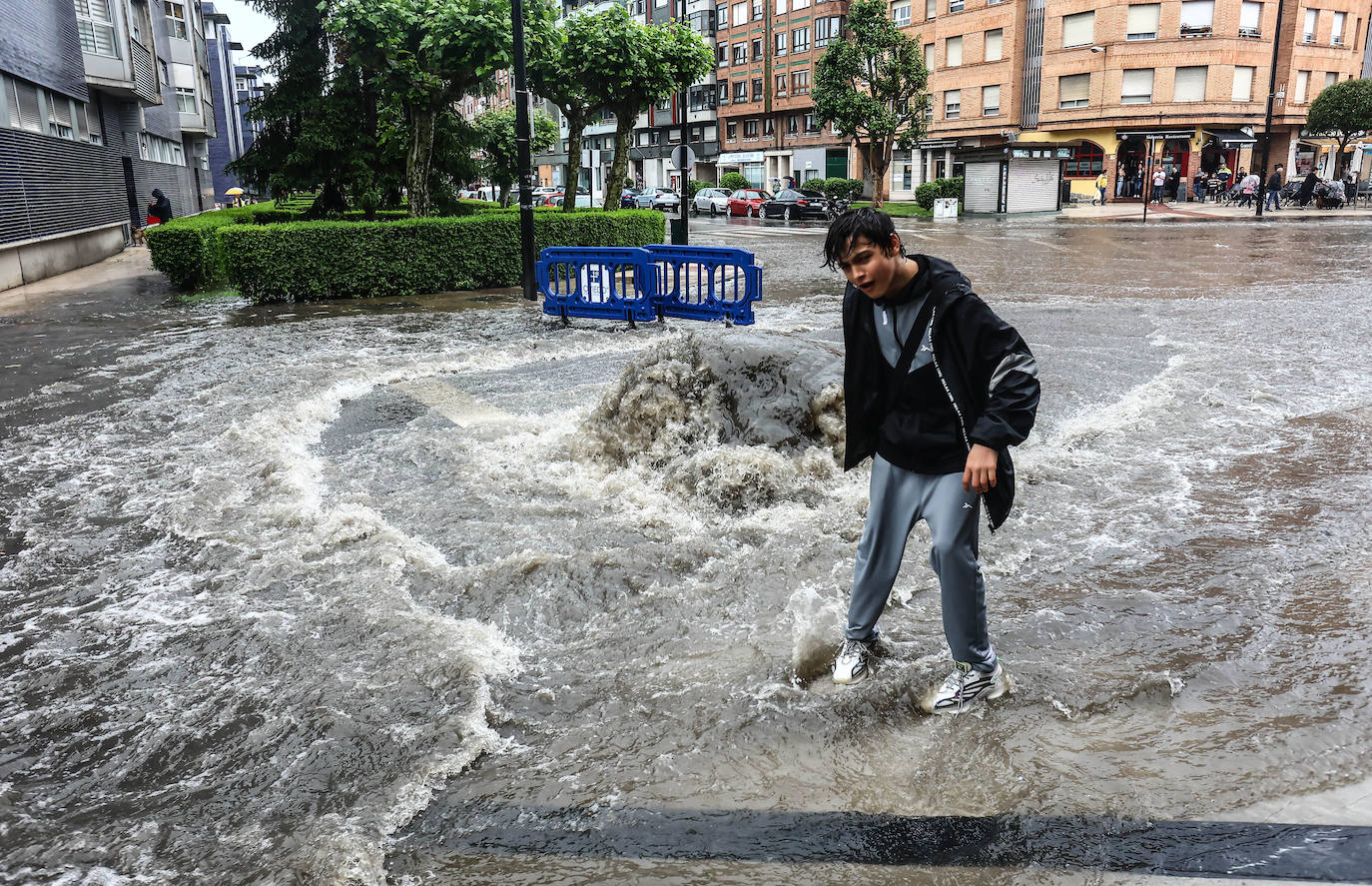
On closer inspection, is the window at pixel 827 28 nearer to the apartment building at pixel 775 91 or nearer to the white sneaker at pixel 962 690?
the apartment building at pixel 775 91

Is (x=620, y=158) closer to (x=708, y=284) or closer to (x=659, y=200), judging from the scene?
(x=708, y=284)

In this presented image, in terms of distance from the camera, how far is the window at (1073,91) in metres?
45.5

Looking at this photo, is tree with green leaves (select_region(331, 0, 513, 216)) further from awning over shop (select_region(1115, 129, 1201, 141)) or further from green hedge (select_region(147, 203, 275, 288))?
awning over shop (select_region(1115, 129, 1201, 141))

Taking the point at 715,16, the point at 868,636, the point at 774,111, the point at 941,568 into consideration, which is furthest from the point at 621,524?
the point at 715,16

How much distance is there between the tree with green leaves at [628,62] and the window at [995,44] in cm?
3190

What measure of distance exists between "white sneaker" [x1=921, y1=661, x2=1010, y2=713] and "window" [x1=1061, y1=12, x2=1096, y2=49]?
49163mm

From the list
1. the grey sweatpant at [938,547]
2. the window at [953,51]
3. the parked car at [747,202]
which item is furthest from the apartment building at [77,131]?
the window at [953,51]

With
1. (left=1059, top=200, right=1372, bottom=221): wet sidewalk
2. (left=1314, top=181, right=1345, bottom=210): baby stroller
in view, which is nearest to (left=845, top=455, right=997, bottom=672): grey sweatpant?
(left=1059, top=200, right=1372, bottom=221): wet sidewalk

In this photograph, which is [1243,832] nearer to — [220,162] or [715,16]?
[715,16]

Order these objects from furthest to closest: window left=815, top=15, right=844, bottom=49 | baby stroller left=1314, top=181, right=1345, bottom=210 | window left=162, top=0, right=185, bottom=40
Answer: window left=815, top=15, right=844, bottom=49 → window left=162, top=0, right=185, bottom=40 → baby stroller left=1314, top=181, right=1345, bottom=210

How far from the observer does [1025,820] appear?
288 cm

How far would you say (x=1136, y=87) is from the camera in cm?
4428

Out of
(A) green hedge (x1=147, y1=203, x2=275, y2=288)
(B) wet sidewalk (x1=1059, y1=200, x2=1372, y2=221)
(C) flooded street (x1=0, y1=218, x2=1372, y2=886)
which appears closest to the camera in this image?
(C) flooded street (x1=0, y1=218, x2=1372, y2=886)

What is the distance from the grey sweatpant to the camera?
3.19 m
